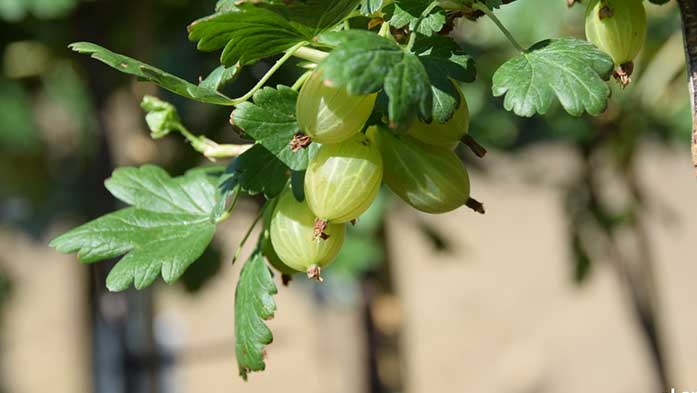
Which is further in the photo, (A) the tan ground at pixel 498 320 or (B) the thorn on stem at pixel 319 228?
(A) the tan ground at pixel 498 320

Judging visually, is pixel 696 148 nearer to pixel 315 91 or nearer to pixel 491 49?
pixel 315 91

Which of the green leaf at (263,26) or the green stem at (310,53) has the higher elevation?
the green leaf at (263,26)

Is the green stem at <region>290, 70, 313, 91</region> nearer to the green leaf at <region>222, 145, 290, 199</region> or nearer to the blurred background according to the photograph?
the green leaf at <region>222, 145, 290, 199</region>

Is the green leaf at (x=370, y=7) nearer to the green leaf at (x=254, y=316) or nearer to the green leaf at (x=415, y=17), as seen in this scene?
the green leaf at (x=415, y=17)

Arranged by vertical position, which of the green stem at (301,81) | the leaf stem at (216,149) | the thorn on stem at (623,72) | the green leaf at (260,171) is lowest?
the leaf stem at (216,149)

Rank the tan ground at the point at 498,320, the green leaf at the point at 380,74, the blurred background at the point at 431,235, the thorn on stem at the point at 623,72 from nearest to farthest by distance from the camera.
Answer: the green leaf at the point at 380,74, the thorn on stem at the point at 623,72, the blurred background at the point at 431,235, the tan ground at the point at 498,320

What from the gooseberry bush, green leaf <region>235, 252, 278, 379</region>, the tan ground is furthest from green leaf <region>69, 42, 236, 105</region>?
the tan ground

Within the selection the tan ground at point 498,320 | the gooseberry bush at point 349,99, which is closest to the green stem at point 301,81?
the gooseberry bush at point 349,99

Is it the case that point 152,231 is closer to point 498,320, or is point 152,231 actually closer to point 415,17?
point 415,17
